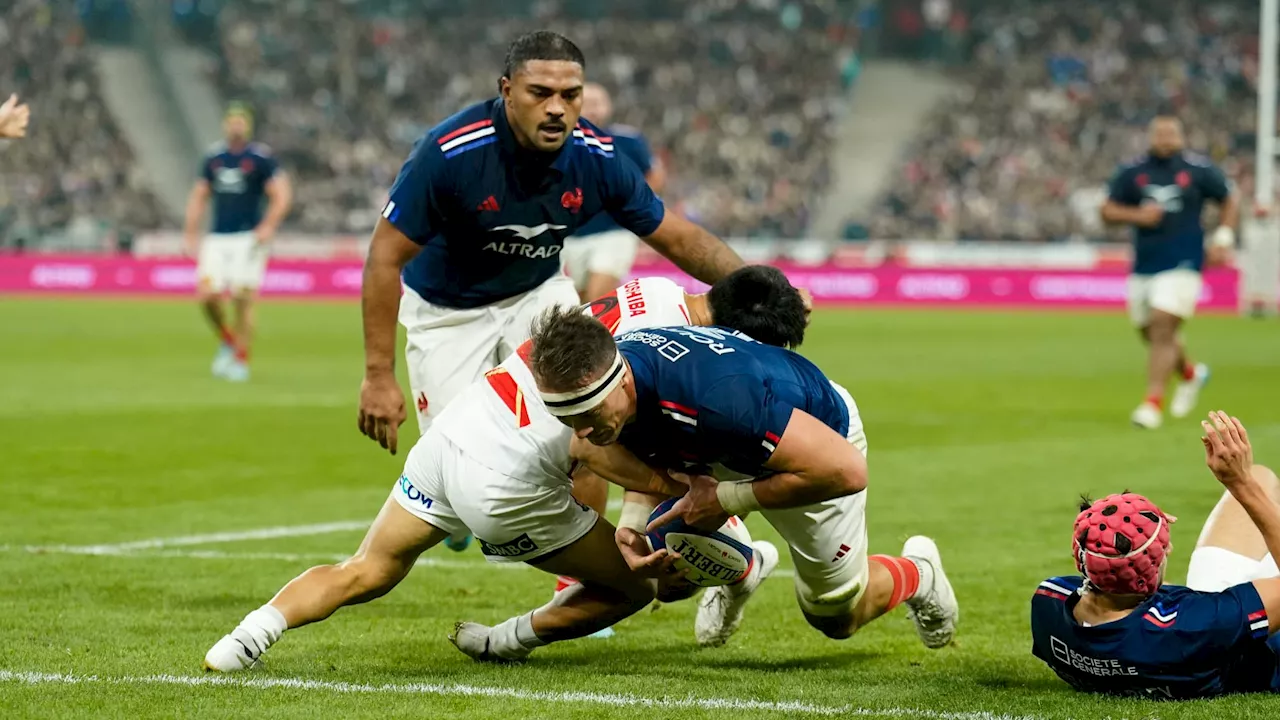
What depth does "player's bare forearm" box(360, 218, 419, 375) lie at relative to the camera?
22.9 ft

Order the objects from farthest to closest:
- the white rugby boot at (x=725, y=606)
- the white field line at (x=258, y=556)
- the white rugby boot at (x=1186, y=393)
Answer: the white rugby boot at (x=1186, y=393) < the white field line at (x=258, y=556) < the white rugby boot at (x=725, y=606)

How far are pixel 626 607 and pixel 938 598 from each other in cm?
118

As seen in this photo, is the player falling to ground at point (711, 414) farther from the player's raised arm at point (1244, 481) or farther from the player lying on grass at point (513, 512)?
the player's raised arm at point (1244, 481)

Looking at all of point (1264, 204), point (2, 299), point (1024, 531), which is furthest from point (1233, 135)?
point (1024, 531)

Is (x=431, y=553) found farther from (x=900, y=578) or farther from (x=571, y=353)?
(x=571, y=353)

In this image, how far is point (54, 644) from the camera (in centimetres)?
632

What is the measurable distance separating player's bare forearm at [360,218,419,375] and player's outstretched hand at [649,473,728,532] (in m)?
1.79

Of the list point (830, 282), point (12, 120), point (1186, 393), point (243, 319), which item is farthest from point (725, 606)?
point (830, 282)

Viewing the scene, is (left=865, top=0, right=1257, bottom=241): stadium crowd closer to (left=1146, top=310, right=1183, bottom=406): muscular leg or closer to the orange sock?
(left=1146, top=310, right=1183, bottom=406): muscular leg

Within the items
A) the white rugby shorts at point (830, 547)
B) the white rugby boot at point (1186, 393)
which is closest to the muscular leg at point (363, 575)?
the white rugby shorts at point (830, 547)

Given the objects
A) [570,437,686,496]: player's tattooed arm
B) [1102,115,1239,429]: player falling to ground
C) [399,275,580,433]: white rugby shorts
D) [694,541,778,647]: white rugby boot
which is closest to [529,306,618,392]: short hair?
[570,437,686,496]: player's tattooed arm

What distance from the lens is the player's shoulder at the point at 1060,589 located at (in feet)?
18.7

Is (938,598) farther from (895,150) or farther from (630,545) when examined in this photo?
(895,150)

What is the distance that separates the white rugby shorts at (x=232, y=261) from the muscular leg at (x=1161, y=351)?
9.73 metres
